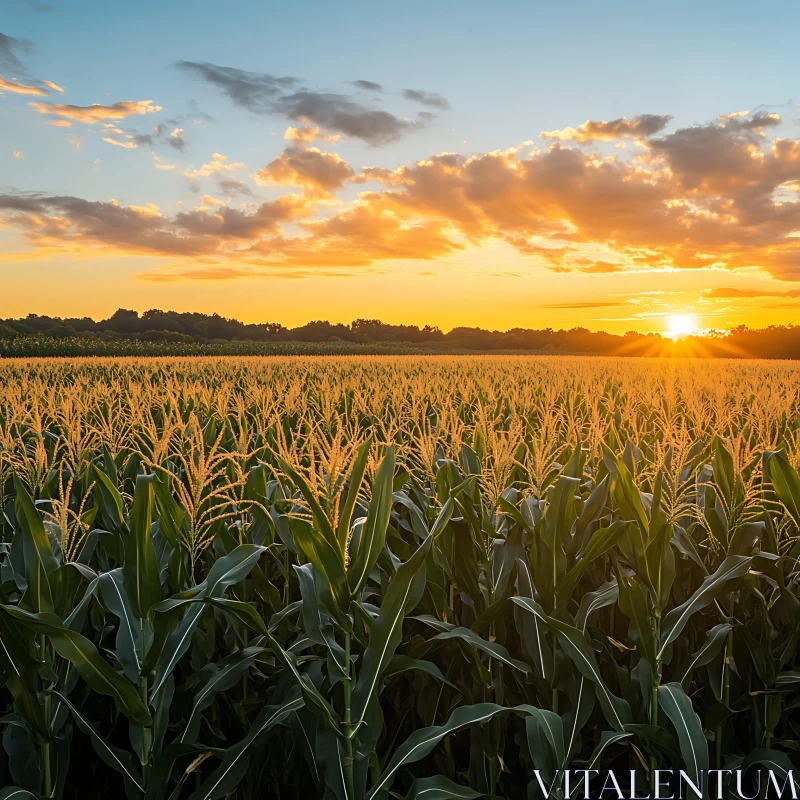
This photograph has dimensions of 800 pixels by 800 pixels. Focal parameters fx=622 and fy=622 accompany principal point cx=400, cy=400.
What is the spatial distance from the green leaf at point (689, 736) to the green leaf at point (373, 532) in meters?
1.33

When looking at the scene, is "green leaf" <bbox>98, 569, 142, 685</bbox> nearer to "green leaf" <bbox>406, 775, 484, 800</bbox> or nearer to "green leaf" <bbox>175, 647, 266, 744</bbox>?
"green leaf" <bbox>175, 647, 266, 744</bbox>

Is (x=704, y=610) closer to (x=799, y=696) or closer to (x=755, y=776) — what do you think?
(x=799, y=696)

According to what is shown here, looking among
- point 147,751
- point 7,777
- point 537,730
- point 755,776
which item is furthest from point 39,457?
point 755,776

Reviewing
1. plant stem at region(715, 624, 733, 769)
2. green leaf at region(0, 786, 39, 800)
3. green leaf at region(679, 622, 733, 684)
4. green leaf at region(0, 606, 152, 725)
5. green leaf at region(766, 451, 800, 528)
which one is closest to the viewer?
green leaf at region(0, 606, 152, 725)

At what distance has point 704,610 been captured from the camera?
3.25m

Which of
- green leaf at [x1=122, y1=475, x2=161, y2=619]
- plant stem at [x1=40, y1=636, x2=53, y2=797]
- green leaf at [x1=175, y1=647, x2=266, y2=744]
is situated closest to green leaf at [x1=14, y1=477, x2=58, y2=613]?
plant stem at [x1=40, y1=636, x2=53, y2=797]

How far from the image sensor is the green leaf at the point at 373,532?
221 centimetres

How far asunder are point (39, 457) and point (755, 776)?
4203 mm

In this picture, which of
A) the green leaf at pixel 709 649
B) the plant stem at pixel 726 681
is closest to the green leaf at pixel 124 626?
the green leaf at pixel 709 649

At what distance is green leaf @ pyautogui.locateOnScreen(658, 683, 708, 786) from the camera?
2.37 metres

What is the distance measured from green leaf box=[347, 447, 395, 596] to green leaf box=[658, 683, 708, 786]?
4.37ft

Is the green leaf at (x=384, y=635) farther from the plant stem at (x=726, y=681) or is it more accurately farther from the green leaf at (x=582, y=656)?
the plant stem at (x=726, y=681)

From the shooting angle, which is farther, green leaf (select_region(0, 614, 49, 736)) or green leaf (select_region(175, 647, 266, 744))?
green leaf (select_region(175, 647, 266, 744))

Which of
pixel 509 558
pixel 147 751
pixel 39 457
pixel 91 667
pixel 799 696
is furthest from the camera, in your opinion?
pixel 39 457
